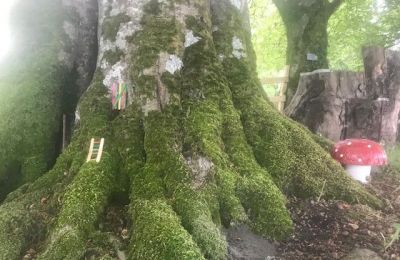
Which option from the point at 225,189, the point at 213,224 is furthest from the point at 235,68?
the point at 213,224

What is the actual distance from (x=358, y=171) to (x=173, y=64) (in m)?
2.52

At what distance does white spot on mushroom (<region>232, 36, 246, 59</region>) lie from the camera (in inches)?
173

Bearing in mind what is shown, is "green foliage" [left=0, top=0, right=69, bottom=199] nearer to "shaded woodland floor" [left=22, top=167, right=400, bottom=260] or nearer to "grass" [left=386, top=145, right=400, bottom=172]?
"shaded woodland floor" [left=22, top=167, right=400, bottom=260]

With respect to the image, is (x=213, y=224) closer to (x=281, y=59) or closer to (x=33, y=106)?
(x=33, y=106)

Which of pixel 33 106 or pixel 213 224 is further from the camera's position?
pixel 33 106

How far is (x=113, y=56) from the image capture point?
4012 mm

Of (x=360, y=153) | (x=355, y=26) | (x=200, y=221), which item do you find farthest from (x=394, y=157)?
(x=355, y=26)

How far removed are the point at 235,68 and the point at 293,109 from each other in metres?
3.25

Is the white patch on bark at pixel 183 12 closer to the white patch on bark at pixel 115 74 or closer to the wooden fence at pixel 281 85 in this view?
the white patch on bark at pixel 115 74

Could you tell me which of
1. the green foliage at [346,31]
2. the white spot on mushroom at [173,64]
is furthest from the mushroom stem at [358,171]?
the green foliage at [346,31]

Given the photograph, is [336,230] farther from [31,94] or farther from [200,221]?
[31,94]

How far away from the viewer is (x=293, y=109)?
7238mm

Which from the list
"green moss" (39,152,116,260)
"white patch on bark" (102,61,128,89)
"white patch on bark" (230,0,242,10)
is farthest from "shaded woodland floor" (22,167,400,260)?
"white patch on bark" (230,0,242,10)

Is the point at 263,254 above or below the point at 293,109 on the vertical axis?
below
